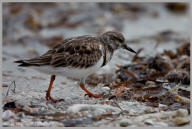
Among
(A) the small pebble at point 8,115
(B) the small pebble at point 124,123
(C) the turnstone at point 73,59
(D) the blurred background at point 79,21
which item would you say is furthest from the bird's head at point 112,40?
(D) the blurred background at point 79,21

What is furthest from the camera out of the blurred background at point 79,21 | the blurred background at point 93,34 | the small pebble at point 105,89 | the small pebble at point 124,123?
the blurred background at point 79,21

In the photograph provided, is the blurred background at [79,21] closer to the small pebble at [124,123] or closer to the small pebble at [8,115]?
the small pebble at [8,115]

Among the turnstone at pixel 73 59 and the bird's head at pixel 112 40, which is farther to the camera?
the bird's head at pixel 112 40

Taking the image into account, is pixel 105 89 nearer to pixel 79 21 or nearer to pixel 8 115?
pixel 8 115

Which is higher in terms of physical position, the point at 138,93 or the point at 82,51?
the point at 82,51

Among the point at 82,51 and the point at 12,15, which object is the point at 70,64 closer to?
the point at 82,51

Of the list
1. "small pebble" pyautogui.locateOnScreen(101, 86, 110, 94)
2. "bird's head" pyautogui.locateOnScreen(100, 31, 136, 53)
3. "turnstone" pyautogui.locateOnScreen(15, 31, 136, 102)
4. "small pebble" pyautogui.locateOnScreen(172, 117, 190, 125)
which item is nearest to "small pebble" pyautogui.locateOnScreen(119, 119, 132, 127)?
"small pebble" pyautogui.locateOnScreen(172, 117, 190, 125)

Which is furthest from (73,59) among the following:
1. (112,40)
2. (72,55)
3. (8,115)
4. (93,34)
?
(93,34)

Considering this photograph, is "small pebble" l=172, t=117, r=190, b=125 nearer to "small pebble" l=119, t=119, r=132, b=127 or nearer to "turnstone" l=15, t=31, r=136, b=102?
"small pebble" l=119, t=119, r=132, b=127

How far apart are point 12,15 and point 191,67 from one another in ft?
17.1

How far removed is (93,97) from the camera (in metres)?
4.49

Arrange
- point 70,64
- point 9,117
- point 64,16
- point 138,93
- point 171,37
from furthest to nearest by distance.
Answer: point 64,16 → point 171,37 → point 138,93 → point 70,64 → point 9,117

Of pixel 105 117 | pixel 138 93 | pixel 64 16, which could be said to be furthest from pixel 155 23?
pixel 105 117

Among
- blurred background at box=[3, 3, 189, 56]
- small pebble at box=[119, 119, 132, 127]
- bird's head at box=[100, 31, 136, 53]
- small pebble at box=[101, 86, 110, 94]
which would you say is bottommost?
small pebble at box=[119, 119, 132, 127]
